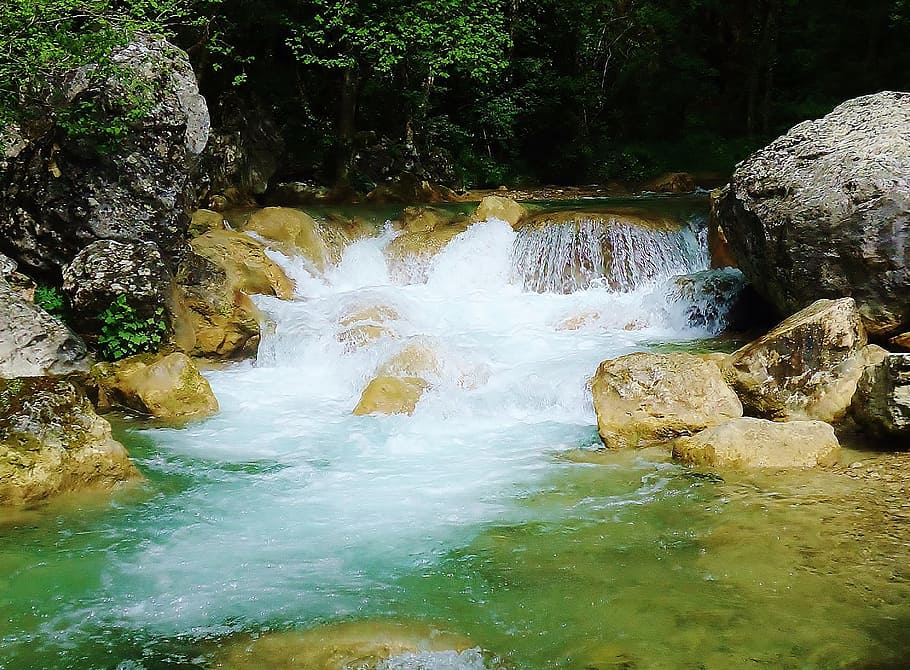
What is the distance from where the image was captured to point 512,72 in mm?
21500

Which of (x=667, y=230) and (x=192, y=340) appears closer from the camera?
(x=192, y=340)

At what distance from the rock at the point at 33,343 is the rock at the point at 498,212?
6925mm

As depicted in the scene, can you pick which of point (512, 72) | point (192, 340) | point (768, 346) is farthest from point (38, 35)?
point (512, 72)

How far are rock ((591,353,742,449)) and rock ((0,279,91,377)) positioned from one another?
16.4 ft

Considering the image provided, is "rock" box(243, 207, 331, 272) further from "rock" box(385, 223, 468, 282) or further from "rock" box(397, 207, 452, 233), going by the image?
"rock" box(397, 207, 452, 233)

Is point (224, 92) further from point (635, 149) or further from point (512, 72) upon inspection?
point (635, 149)

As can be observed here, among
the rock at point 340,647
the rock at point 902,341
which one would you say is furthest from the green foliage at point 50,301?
the rock at point 902,341

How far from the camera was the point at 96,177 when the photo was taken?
Answer: 9641mm

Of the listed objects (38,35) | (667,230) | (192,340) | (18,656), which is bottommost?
(18,656)

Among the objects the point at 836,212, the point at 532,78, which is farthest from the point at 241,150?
the point at 836,212

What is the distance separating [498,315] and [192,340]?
166 inches

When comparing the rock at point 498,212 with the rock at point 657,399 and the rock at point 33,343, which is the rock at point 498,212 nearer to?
the rock at point 657,399

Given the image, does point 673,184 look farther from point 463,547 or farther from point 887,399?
point 463,547

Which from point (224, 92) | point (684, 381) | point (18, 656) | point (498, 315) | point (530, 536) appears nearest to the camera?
point (18, 656)
